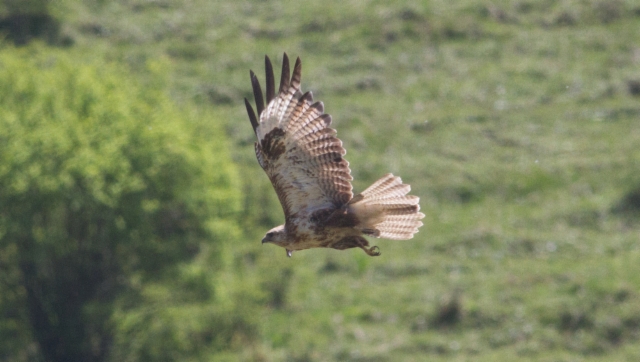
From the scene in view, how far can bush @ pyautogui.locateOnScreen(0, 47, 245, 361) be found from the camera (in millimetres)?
26156

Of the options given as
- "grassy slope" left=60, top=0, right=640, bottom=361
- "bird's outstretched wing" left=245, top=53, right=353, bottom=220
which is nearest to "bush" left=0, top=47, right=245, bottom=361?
"grassy slope" left=60, top=0, right=640, bottom=361

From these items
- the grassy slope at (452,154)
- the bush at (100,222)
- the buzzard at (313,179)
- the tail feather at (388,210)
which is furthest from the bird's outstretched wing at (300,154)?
the bush at (100,222)

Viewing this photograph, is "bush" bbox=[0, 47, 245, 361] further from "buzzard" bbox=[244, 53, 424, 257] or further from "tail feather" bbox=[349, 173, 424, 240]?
"tail feather" bbox=[349, 173, 424, 240]

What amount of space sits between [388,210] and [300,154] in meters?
0.94

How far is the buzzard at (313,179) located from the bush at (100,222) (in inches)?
664

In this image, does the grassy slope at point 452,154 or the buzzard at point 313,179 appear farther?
the grassy slope at point 452,154

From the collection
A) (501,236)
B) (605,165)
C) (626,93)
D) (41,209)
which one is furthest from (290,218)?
(626,93)

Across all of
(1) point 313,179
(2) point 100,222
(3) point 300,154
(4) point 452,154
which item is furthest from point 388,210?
(4) point 452,154

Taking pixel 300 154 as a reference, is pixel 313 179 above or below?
below

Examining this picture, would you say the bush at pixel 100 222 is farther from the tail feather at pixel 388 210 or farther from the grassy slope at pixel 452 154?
the tail feather at pixel 388 210

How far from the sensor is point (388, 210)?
9727mm

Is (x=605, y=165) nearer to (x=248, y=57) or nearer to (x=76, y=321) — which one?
(x=248, y=57)

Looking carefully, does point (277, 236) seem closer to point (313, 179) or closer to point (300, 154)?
point (313, 179)

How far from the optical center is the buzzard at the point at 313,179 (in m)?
9.66
